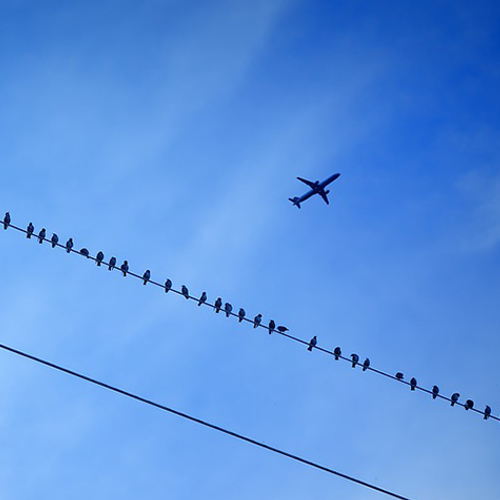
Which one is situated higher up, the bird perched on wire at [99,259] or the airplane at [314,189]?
the airplane at [314,189]

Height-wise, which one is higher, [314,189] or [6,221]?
[314,189]

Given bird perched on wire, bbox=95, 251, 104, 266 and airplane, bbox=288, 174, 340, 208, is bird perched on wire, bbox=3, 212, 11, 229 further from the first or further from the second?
airplane, bbox=288, 174, 340, 208

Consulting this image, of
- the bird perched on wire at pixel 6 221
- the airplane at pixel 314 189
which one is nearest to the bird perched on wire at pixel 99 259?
the bird perched on wire at pixel 6 221

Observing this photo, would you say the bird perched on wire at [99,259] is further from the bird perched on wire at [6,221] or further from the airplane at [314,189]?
the airplane at [314,189]

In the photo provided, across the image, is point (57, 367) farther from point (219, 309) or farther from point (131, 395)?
point (219, 309)

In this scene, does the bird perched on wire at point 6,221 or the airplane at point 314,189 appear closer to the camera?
the bird perched on wire at point 6,221

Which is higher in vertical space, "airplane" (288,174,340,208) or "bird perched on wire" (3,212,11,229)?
"airplane" (288,174,340,208)

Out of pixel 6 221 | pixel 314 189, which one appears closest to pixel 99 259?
pixel 6 221

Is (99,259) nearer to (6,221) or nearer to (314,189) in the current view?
(6,221)

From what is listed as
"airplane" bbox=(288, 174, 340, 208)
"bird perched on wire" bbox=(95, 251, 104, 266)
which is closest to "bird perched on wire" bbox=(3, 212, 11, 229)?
"bird perched on wire" bbox=(95, 251, 104, 266)

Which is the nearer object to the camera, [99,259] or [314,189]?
[99,259]

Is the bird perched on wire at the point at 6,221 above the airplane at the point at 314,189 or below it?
below

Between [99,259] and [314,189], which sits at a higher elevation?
[314,189]

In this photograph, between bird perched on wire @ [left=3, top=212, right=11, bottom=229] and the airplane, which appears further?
the airplane
